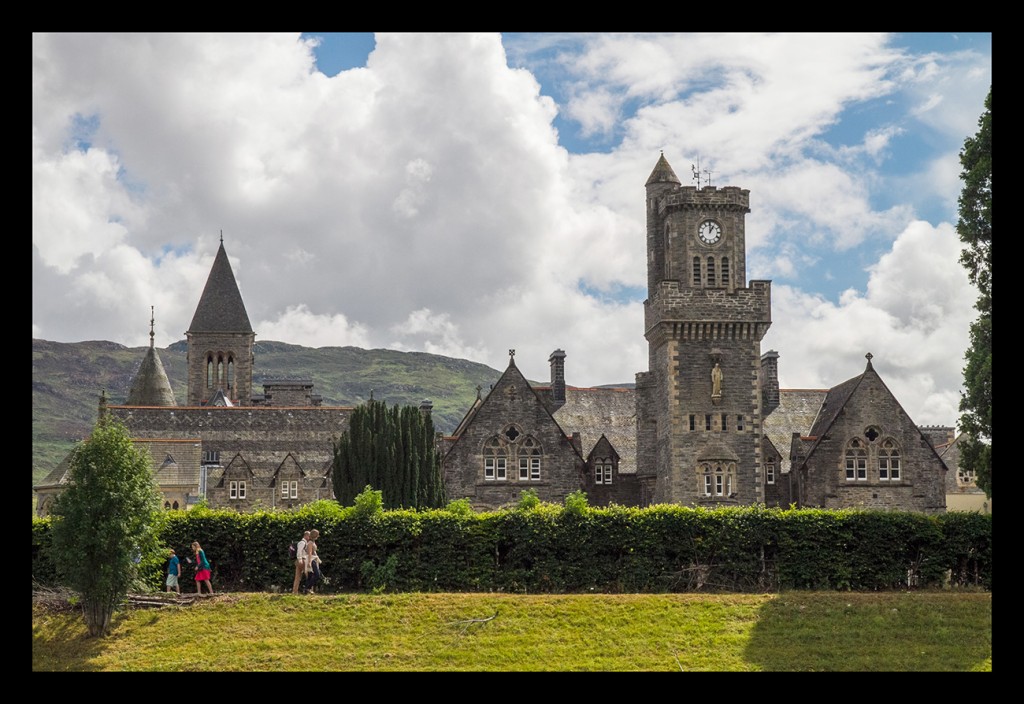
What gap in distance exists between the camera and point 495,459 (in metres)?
58.2

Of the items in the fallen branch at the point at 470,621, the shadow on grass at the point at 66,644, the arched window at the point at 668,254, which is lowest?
the shadow on grass at the point at 66,644

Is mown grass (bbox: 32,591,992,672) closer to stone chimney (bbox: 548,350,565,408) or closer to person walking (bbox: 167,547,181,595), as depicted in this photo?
person walking (bbox: 167,547,181,595)

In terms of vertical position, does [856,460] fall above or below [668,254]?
below

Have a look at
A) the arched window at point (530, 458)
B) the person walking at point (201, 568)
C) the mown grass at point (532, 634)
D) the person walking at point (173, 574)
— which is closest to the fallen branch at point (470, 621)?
the mown grass at point (532, 634)

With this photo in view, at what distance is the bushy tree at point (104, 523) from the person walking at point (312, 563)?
4131mm

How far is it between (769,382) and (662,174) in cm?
1300

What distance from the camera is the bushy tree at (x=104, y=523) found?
103 feet

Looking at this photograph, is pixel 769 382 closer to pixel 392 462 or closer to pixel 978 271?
pixel 392 462

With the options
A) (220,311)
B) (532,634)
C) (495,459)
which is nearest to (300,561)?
(532,634)

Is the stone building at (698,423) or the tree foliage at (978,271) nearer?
the tree foliage at (978,271)

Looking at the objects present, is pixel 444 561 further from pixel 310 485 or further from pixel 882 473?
pixel 310 485

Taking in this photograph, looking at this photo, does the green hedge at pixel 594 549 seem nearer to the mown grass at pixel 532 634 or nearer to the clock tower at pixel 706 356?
the mown grass at pixel 532 634
